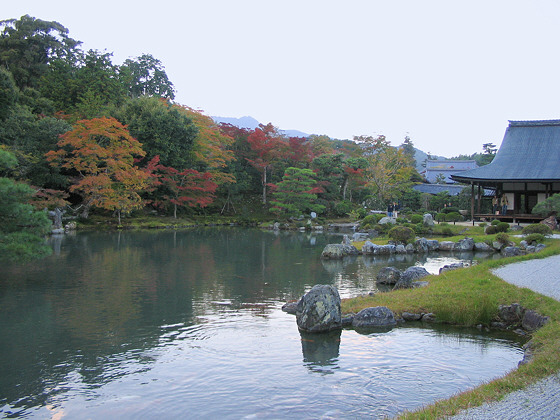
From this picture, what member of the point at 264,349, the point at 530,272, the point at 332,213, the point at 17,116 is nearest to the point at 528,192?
the point at 332,213

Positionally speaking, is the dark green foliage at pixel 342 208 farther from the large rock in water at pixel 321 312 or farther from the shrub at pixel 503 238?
the large rock in water at pixel 321 312

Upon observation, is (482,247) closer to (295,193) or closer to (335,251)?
(335,251)

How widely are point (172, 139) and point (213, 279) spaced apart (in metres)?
19.6

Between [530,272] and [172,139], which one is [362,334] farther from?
[172,139]

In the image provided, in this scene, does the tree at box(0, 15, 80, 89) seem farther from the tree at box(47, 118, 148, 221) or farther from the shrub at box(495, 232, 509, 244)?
the shrub at box(495, 232, 509, 244)

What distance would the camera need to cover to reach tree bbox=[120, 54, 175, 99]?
39562mm

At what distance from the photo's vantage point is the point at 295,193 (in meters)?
32.0

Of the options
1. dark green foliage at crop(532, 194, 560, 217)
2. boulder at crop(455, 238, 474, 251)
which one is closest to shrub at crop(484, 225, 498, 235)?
boulder at crop(455, 238, 474, 251)

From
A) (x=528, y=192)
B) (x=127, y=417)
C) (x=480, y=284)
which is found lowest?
(x=127, y=417)

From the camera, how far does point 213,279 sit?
1220 cm

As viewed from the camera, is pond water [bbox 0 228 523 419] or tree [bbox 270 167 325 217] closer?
pond water [bbox 0 228 523 419]

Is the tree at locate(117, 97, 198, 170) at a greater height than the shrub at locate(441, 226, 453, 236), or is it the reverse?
the tree at locate(117, 97, 198, 170)

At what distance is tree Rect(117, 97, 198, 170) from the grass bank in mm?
22710

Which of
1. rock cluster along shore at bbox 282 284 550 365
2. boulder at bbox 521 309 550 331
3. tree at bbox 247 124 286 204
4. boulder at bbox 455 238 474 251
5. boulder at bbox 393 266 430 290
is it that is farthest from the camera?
tree at bbox 247 124 286 204
